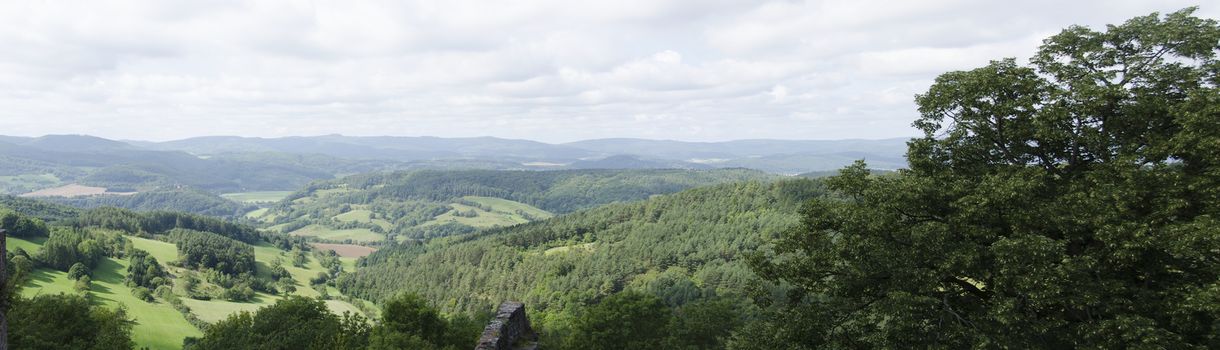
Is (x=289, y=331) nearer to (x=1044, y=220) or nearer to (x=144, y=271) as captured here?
(x=1044, y=220)

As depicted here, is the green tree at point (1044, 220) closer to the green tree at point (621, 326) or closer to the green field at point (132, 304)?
the green tree at point (621, 326)

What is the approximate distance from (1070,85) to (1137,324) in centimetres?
808

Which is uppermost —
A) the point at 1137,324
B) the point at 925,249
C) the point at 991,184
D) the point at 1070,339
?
the point at 991,184

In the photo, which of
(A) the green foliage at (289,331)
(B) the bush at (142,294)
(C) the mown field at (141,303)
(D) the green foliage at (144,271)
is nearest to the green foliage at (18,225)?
(C) the mown field at (141,303)

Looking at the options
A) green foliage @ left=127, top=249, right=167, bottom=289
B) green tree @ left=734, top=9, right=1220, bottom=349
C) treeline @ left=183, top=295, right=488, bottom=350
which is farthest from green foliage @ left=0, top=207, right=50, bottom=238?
green tree @ left=734, top=9, right=1220, bottom=349

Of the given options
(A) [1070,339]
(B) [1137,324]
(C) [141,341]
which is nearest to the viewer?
(B) [1137,324]

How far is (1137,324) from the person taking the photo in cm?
1337

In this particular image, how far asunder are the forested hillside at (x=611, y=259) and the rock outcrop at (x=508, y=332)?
288 ft

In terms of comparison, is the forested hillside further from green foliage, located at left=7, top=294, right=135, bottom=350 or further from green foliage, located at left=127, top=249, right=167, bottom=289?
green foliage, located at left=7, top=294, right=135, bottom=350

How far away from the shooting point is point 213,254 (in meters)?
158

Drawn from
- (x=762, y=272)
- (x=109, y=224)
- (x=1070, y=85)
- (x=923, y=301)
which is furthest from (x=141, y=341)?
(x=109, y=224)

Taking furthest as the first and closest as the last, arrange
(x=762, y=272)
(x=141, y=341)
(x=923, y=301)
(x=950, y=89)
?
(x=141, y=341)
(x=762, y=272)
(x=950, y=89)
(x=923, y=301)

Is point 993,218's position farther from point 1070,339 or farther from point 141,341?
point 141,341

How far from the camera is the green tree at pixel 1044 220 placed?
46.0 ft
